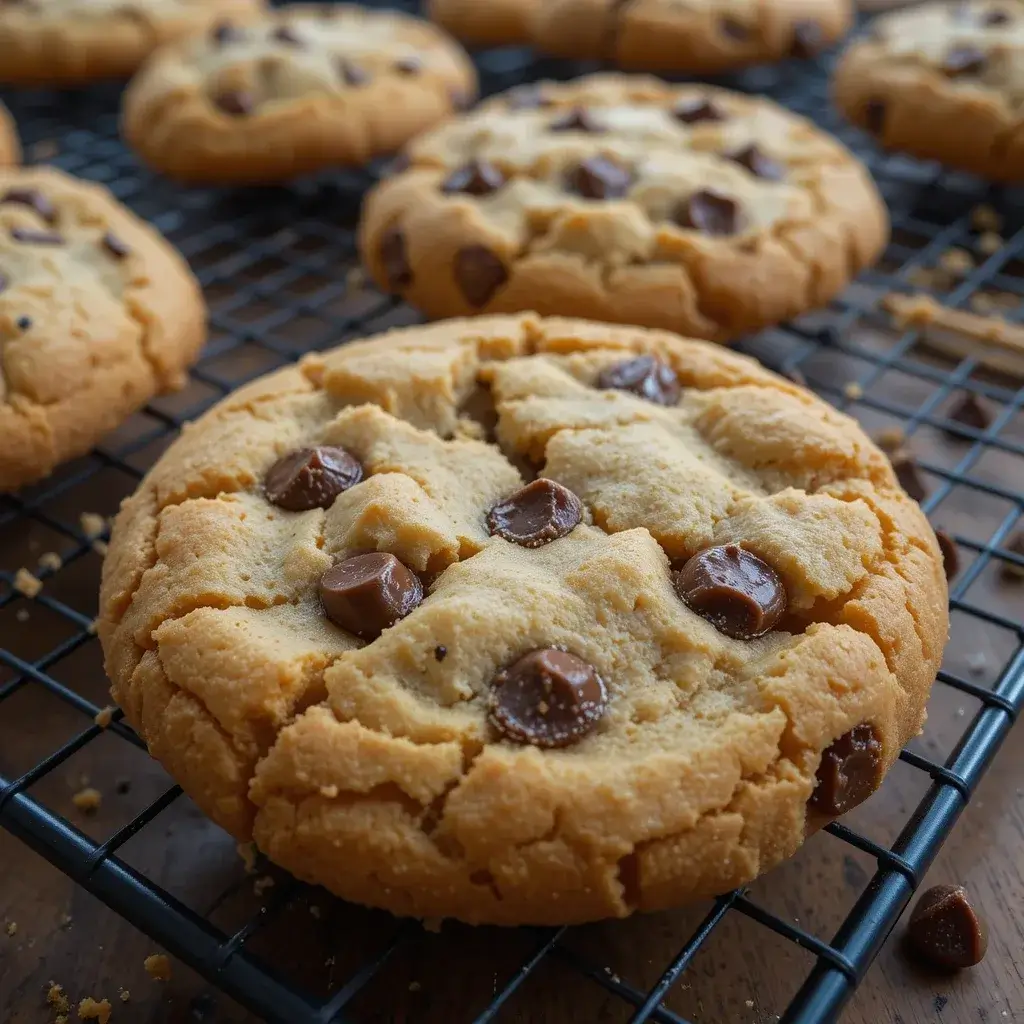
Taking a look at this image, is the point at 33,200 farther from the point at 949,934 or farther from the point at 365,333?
the point at 949,934

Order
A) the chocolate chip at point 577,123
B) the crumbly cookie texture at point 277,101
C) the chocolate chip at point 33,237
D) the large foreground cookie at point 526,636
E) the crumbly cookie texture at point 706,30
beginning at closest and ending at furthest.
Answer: the large foreground cookie at point 526,636 → the chocolate chip at point 33,237 → the chocolate chip at point 577,123 → the crumbly cookie texture at point 277,101 → the crumbly cookie texture at point 706,30

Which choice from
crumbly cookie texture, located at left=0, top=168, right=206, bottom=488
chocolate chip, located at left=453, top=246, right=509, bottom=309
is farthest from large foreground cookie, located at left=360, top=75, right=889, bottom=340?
crumbly cookie texture, located at left=0, top=168, right=206, bottom=488

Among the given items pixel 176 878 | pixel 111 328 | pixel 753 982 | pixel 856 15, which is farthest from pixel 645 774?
pixel 856 15

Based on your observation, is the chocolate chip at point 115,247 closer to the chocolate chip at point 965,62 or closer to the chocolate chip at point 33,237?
the chocolate chip at point 33,237

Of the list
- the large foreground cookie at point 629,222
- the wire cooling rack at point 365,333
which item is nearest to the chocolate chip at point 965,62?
the wire cooling rack at point 365,333

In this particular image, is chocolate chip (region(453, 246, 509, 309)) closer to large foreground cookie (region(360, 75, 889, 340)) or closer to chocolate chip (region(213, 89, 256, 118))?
large foreground cookie (region(360, 75, 889, 340))

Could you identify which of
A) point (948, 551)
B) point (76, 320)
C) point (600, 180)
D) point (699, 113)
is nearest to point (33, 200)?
point (76, 320)
